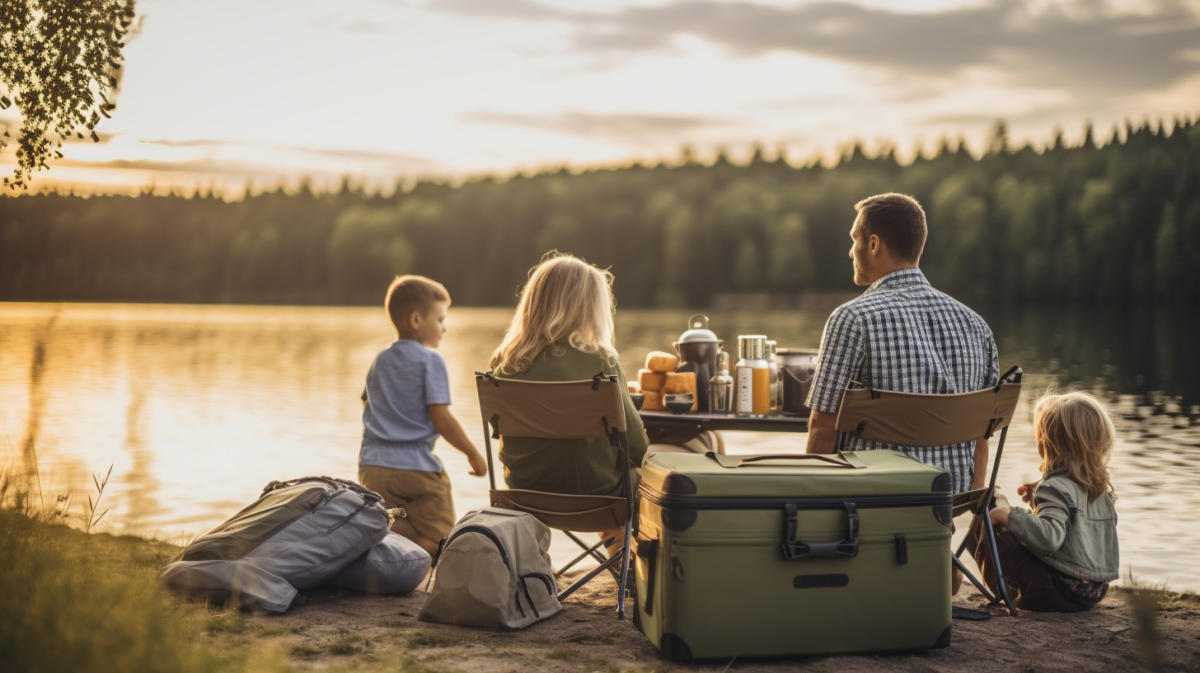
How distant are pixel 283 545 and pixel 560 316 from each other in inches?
50.9

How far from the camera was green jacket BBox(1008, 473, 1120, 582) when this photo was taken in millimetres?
4012

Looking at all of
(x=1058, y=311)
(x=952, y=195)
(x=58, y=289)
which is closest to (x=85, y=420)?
(x=58, y=289)

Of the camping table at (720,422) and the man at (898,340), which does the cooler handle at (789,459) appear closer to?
the man at (898,340)

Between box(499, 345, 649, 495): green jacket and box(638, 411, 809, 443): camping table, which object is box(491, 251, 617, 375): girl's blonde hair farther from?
box(638, 411, 809, 443): camping table

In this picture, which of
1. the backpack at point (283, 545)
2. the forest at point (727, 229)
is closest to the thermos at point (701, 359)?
the backpack at point (283, 545)

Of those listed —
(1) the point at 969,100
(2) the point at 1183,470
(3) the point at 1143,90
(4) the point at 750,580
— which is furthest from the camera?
(1) the point at 969,100

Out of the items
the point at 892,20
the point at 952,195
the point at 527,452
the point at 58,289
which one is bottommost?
the point at 527,452

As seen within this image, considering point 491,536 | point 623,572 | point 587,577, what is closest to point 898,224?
point 623,572

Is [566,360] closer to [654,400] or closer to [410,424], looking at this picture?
[654,400]

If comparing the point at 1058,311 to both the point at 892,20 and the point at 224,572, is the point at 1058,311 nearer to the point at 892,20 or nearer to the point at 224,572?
the point at 892,20

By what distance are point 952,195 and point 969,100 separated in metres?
13.3

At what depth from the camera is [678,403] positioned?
4559 mm

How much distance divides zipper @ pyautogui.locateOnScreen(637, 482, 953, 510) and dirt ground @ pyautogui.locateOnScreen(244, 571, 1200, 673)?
0.47 m

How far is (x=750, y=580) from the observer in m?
3.29
